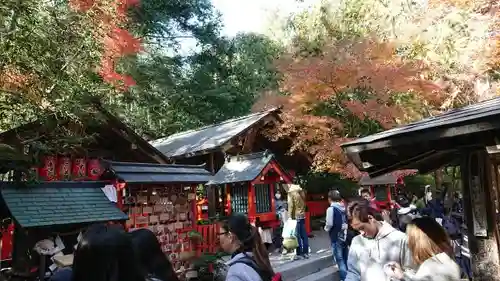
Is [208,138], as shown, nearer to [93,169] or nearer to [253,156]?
[253,156]

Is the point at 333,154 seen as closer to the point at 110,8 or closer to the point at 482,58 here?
the point at 482,58

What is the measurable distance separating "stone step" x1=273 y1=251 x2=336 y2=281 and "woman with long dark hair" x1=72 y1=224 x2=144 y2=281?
22.4 ft

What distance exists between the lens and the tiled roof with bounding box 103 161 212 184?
8.02 meters

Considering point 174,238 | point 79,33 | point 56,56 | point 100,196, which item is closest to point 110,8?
point 79,33

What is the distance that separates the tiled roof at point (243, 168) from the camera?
1251cm

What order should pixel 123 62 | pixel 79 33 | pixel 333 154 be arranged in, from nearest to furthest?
1. pixel 79 33
2. pixel 333 154
3. pixel 123 62

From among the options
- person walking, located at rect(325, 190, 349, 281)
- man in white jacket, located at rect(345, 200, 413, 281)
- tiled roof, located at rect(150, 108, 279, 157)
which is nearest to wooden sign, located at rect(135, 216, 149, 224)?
person walking, located at rect(325, 190, 349, 281)

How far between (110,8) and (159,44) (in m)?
14.0

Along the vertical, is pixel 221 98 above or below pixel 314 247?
above

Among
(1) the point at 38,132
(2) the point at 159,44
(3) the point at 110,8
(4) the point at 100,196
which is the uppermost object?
(2) the point at 159,44

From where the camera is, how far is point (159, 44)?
2230cm

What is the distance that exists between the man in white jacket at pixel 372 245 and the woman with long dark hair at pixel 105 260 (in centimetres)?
223

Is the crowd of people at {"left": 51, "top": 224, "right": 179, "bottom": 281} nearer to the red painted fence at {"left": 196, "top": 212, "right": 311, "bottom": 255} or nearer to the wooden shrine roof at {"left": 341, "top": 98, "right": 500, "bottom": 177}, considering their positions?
the wooden shrine roof at {"left": 341, "top": 98, "right": 500, "bottom": 177}

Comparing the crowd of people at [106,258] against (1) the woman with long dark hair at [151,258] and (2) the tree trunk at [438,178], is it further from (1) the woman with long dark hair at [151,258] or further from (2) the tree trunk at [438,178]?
(2) the tree trunk at [438,178]
